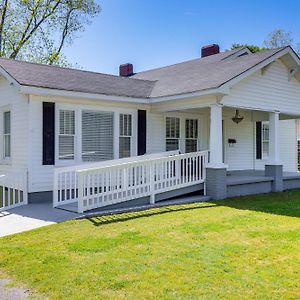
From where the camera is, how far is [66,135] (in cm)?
1112

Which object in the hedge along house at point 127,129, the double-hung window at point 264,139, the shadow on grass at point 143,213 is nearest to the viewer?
the shadow on grass at point 143,213

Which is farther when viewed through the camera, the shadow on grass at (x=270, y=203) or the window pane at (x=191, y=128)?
the window pane at (x=191, y=128)

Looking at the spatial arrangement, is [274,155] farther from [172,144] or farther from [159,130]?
[159,130]

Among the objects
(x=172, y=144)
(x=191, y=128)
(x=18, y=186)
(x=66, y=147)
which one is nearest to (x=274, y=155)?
(x=191, y=128)

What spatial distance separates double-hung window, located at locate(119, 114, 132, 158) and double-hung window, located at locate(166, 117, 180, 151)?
5.35 feet

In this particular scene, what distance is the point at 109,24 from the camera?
81.3 ft

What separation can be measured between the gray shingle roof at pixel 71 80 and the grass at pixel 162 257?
4.36 meters

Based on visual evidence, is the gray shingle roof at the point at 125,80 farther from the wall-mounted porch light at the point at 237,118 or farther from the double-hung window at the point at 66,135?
the wall-mounted porch light at the point at 237,118

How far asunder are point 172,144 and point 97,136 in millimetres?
3087

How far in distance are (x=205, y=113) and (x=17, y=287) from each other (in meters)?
11.0

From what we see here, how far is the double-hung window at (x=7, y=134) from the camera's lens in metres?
12.0

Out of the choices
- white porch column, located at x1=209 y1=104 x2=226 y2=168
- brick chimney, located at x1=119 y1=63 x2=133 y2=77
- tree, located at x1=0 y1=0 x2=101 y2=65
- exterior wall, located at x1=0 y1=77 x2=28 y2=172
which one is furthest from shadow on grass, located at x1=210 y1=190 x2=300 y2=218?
tree, located at x1=0 y1=0 x2=101 y2=65

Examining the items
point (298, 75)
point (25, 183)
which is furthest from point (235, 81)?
point (25, 183)

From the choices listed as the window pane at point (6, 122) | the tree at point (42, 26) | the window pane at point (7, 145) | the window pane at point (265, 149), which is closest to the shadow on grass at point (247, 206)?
the window pane at point (265, 149)
